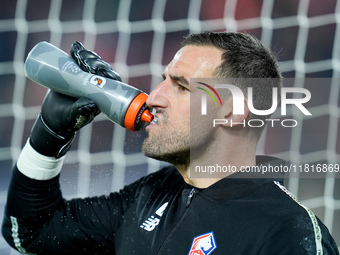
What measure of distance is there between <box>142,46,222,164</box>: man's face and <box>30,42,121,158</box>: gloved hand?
0.18 metres

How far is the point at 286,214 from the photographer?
118 cm

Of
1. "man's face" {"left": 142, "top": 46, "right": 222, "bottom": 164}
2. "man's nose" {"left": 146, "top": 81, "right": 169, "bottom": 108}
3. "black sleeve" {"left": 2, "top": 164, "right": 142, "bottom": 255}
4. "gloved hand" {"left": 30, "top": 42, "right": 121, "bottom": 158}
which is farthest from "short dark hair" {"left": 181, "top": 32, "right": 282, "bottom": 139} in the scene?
"black sleeve" {"left": 2, "top": 164, "right": 142, "bottom": 255}

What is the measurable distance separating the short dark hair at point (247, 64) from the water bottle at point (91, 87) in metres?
0.22

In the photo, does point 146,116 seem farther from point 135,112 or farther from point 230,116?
point 230,116

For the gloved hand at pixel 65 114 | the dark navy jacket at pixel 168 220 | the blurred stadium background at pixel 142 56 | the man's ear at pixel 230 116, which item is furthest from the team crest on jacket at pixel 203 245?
the blurred stadium background at pixel 142 56

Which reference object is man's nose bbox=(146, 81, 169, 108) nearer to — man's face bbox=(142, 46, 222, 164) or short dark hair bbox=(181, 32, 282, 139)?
man's face bbox=(142, 46, 222, 164)

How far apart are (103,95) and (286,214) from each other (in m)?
0.57

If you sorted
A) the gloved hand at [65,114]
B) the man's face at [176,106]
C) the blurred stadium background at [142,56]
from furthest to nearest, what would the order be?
the blurred stadium background at [142,56], the gloved hand at [65,114], the man's face at [176,106]

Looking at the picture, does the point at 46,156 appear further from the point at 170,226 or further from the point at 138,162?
the point at 138,162

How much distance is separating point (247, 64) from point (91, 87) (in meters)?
0.42

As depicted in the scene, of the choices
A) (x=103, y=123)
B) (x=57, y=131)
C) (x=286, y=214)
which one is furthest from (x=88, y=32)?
(x=286, y=214)

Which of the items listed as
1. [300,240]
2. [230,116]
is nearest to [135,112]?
[230,116]

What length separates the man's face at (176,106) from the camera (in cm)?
136

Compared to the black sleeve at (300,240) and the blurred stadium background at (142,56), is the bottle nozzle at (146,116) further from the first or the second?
the blurred stadium background at (142,56)
